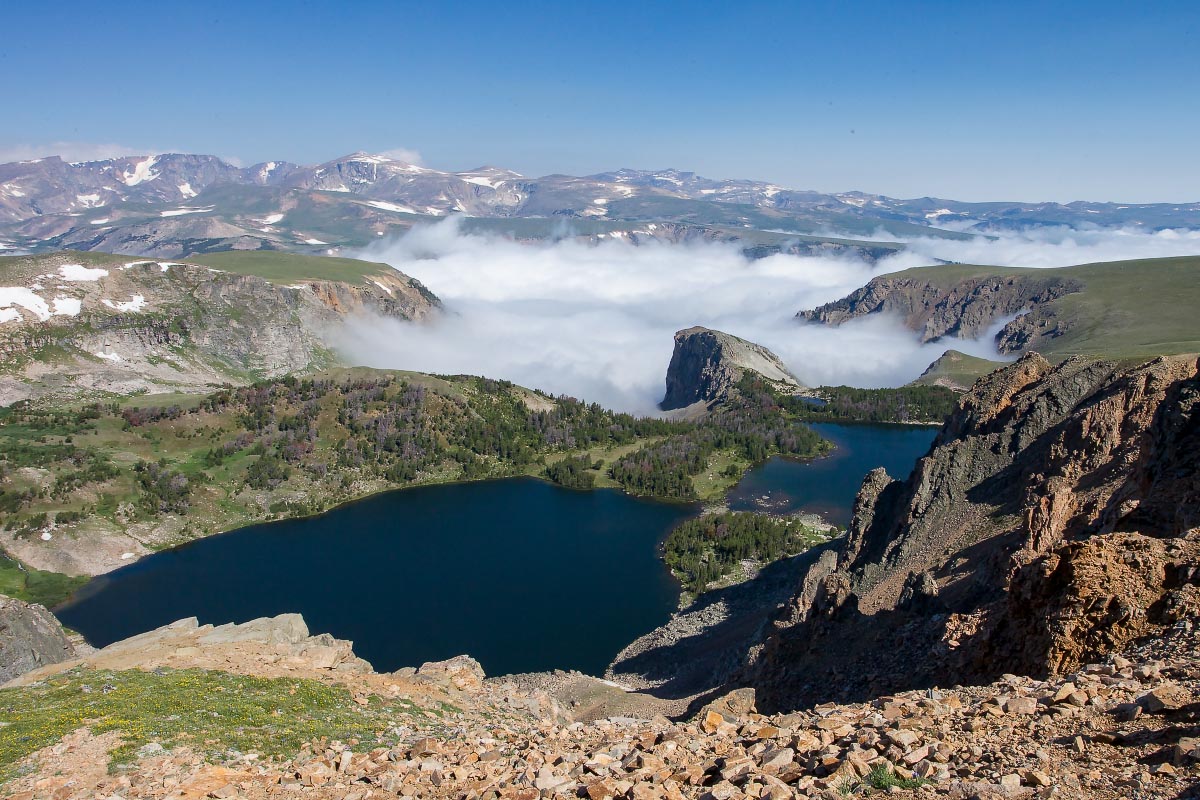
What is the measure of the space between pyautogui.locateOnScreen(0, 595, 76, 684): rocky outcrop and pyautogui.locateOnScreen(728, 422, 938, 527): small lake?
264 ft

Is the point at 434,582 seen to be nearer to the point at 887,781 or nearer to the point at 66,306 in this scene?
the point at 887,781

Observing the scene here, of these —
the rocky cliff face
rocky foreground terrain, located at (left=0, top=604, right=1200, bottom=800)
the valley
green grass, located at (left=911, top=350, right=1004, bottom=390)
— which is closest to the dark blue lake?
the valley

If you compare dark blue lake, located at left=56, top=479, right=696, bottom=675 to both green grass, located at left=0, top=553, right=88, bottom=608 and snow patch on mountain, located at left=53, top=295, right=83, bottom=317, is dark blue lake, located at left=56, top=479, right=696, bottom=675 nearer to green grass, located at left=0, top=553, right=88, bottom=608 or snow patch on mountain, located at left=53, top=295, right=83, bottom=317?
green grass, located at left=0, top=553, right=88, bottom=608

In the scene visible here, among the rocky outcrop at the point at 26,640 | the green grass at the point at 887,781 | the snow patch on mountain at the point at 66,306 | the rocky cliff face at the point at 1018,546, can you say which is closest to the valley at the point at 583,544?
the green grass at the point at 887,781

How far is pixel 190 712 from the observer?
23.2 m

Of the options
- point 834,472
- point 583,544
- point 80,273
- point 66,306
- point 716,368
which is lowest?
point 583,544

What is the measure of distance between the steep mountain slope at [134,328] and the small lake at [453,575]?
79.8 m

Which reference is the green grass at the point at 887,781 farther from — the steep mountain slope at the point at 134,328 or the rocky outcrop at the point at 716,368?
the steep mountain slope at the point at 134,328

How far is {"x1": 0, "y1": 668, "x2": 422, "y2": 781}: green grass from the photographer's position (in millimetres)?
20531

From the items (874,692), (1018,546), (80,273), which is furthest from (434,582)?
(80,273)

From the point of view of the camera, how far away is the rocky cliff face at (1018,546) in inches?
700

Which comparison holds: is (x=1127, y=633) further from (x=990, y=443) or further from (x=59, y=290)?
(x=59, y=290)

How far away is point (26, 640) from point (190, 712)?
79.5 feet

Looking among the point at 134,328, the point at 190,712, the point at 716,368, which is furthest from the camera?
the point at 716,368
